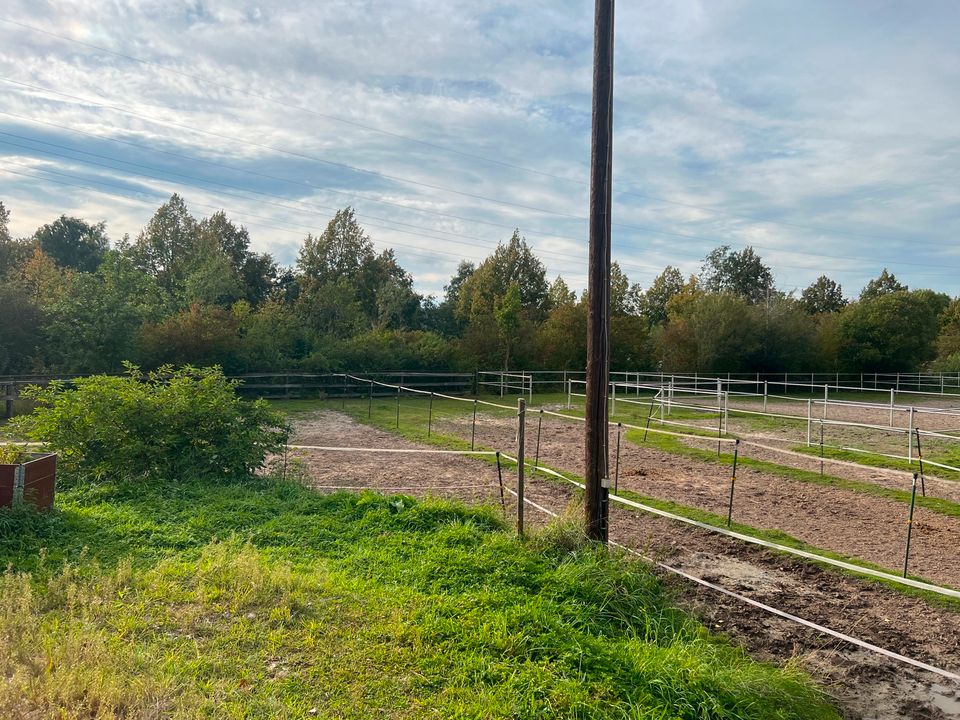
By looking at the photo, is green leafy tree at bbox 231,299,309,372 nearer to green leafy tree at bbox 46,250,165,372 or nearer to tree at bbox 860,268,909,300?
green leafy tree at bbox 46,250,165,372

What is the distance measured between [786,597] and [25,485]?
6.76 metres

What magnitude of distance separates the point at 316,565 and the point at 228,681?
5.57ft

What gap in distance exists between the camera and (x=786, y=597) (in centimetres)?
514

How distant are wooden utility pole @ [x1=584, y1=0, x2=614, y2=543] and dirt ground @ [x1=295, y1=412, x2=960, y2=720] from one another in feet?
2.96

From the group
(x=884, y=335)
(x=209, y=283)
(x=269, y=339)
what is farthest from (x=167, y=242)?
(x=884, y=335)

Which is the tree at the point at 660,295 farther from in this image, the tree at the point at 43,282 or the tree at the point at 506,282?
the tree at the point at 43,282

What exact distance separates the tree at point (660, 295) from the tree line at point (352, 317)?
15 centimetres

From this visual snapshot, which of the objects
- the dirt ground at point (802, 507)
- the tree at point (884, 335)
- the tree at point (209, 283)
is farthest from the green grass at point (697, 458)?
the tree at point (884, 335)

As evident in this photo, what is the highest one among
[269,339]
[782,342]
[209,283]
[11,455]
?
[209,283]

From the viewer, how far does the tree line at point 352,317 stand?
18844 millimetres

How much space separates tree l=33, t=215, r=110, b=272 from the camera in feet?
136

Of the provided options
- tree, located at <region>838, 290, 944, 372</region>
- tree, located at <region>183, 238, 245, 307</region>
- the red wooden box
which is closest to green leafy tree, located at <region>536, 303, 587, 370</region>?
tree, located at <region>183, 238, 245, 307</region>

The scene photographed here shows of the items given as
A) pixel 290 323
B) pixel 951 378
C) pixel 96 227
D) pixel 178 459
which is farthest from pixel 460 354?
pixel 96 227

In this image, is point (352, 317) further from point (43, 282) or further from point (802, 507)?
point (802, 507)
